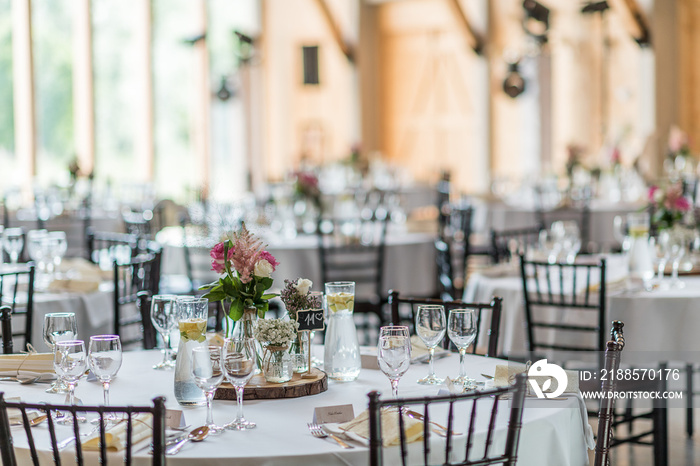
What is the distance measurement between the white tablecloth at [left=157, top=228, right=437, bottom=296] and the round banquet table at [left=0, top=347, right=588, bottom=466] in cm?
322

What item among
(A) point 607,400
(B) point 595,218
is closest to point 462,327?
(A) point 607,400

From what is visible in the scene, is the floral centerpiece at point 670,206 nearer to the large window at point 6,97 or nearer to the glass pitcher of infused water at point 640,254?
the glass pitcher of infused water at point 640,254

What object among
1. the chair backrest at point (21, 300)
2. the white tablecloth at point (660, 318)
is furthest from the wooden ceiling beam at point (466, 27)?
the chair backrest at point (21, 300)

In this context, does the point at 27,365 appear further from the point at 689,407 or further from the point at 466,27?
the point at 466,27

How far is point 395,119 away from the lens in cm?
1448

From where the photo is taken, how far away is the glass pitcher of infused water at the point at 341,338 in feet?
8.64

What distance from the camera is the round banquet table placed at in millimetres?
1939

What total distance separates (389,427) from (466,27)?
11533mm

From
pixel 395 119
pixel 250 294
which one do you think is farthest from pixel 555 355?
pixel 395 119

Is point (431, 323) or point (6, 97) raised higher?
point (6, 97)

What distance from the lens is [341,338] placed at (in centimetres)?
266

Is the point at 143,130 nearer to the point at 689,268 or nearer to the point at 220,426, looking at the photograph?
the point at 689,268

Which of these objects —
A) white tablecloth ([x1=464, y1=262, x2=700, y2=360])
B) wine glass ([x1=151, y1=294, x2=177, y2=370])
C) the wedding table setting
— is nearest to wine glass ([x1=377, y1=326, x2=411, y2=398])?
the wedding table setting

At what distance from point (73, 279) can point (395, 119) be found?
1036cm
